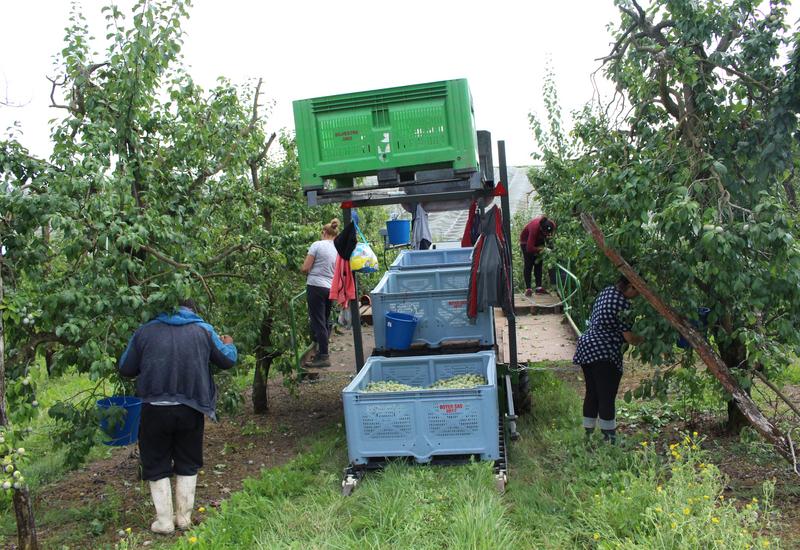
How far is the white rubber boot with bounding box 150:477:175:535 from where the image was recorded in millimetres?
5238

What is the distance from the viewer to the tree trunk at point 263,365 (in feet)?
26.5

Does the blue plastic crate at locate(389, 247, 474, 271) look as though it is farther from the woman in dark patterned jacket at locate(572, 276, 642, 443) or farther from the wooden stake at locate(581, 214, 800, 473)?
the wooden stake at locate(581, 214, 800, 473)

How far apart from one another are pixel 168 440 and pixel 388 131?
2.82 m

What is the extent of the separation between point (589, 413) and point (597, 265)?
1.25m

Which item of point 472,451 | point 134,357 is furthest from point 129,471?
point 472,451

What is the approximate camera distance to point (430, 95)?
19.7 ft

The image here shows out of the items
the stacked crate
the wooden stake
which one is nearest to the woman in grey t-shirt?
the stacked crate

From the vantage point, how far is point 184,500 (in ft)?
17.5

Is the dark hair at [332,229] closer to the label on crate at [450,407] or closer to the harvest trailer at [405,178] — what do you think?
the harvest trailer at [405,178]

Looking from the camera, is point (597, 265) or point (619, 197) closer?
point (619, 197)

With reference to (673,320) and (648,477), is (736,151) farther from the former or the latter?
(648,477)

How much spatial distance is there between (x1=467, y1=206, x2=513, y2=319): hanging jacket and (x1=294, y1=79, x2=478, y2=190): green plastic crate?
1.05 meters

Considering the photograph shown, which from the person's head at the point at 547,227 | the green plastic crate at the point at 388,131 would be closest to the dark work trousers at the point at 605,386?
the green plastic crate at the point at 388,131

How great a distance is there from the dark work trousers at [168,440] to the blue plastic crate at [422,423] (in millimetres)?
1197
